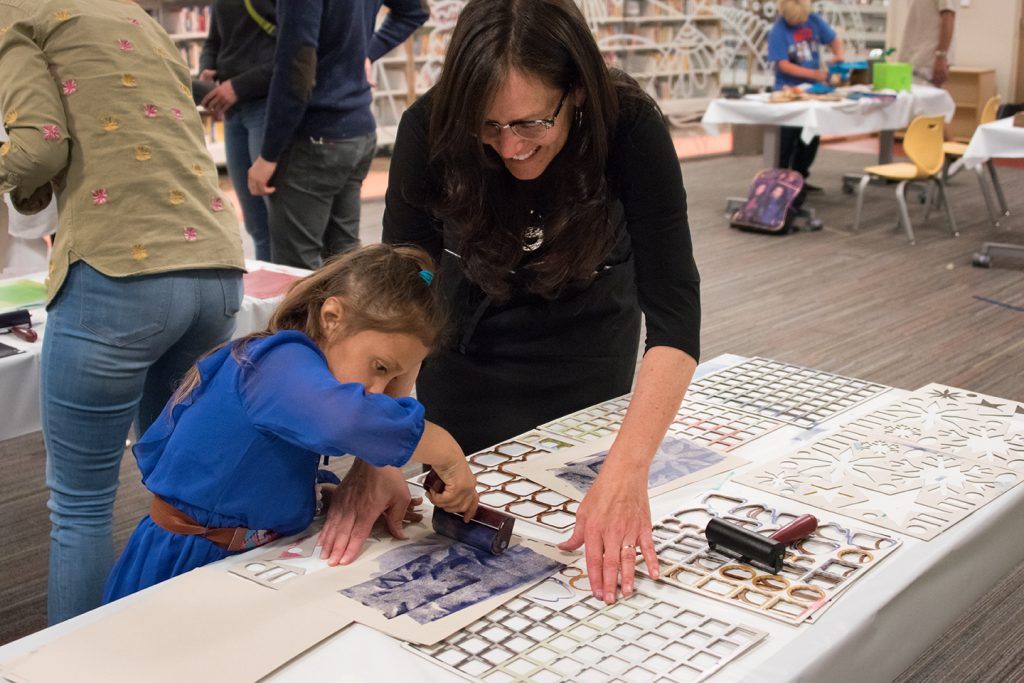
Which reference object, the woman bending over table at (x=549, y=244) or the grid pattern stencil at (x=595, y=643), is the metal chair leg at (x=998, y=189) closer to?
the woman bending over table at (x=549, y=244)

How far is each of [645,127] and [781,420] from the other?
56 cm

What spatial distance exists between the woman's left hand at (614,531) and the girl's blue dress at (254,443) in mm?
243

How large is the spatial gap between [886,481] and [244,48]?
2530 millimetres

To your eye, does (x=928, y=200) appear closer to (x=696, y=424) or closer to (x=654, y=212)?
(x=696, y=424)

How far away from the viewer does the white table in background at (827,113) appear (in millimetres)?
6570

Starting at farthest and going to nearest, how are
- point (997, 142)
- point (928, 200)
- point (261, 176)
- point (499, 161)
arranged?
point (928, 200)
point (997, 142)
point (261, 176)
point (499, 161)

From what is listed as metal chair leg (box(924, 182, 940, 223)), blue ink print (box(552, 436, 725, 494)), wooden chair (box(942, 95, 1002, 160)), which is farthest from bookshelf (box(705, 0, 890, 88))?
blue ink print (box(552, 436, 725, 494))

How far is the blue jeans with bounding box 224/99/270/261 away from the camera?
3420 mm

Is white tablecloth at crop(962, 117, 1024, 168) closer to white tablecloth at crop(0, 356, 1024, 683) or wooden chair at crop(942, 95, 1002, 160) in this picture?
wooden chair at crop(942, 95, 1002, 160)

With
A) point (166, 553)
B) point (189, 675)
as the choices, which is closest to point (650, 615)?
point (189, 675)

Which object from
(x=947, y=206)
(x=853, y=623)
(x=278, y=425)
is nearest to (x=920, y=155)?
(x=947, y=206)

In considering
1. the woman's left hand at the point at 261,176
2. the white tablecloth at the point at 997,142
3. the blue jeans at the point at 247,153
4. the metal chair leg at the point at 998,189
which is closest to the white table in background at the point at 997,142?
the white tablecloth at the point at 997,142

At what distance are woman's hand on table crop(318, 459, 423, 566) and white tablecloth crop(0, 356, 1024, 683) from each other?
110mm

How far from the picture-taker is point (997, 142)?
556 cm
